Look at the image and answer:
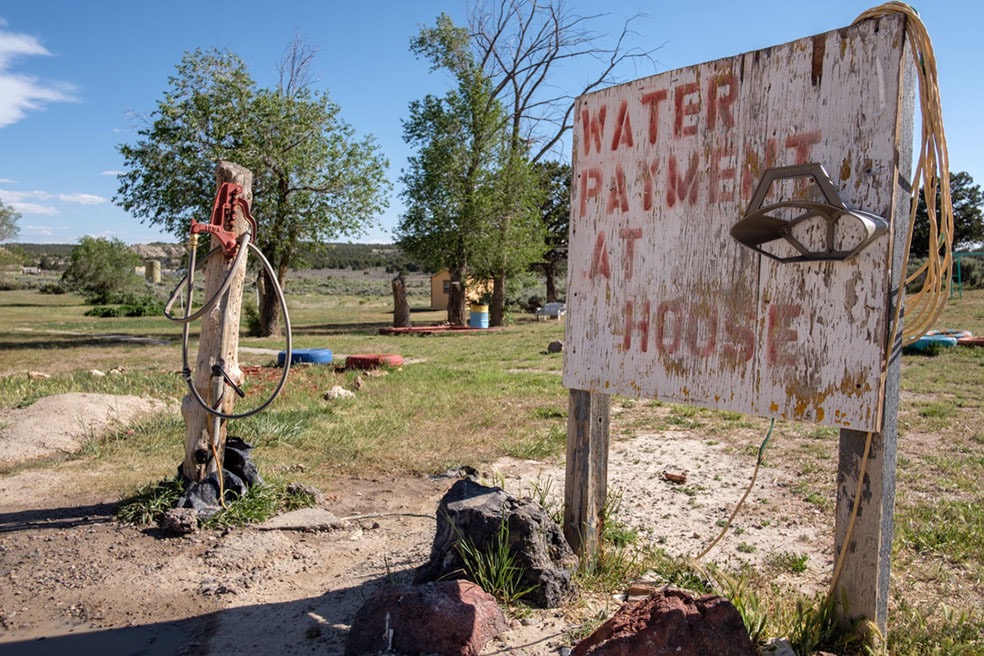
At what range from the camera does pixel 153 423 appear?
6.88 meters

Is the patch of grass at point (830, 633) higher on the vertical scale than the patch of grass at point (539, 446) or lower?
higher

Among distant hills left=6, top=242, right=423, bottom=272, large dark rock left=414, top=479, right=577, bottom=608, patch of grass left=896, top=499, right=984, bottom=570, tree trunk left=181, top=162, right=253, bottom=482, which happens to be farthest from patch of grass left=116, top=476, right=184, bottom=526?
distant hills left=6, top=242, right=423, bottom=272

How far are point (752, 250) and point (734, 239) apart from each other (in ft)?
0.26

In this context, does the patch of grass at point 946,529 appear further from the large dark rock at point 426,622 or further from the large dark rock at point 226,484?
the large dark rock at point 226,484

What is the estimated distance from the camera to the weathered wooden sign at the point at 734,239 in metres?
2.52

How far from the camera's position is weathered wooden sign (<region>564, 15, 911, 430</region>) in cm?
252

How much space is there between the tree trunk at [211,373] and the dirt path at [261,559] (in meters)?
0.55

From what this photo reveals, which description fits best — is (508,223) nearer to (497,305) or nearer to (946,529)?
(497,305)

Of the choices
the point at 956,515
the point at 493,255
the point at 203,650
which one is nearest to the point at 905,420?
the point at 956,515

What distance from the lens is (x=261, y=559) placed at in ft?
13.3

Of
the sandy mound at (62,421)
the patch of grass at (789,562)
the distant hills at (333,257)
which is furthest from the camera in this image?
the distant hills at (333,257)

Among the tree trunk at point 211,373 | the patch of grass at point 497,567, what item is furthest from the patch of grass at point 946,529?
the tree trunk at point 211,373

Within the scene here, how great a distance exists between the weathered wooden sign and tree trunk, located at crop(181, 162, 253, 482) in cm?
239

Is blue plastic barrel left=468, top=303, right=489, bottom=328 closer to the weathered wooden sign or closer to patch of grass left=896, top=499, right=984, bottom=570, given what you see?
patch of grass left=896, top=499, right=984, bottom=570
